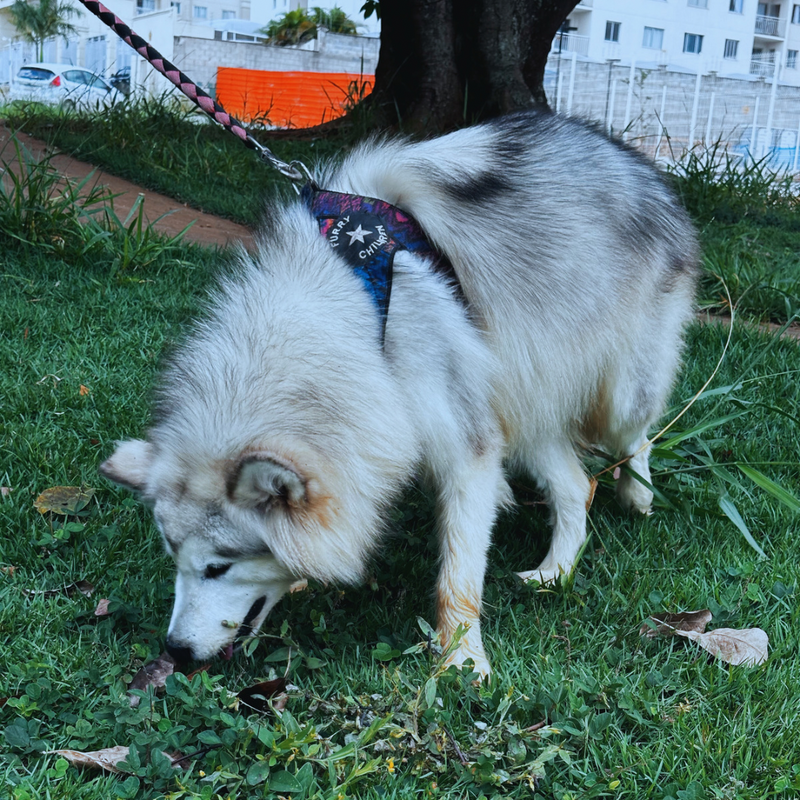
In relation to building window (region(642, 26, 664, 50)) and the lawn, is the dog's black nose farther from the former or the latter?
building window (region(642, 26, 664, 50))

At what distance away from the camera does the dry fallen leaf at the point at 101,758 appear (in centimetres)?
199

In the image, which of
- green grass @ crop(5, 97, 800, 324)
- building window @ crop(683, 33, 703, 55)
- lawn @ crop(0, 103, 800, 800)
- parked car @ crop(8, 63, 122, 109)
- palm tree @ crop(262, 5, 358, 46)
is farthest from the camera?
building window @ crop(683, 33, 703, 55)

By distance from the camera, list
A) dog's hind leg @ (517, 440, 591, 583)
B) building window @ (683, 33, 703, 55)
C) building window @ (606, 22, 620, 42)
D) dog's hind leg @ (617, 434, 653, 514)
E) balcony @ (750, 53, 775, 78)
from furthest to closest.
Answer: building window @ (683, 33, 703, 55) < building window @ (606, 22, 620, 42) < balcony @ (750, 53, 775, 78) < dog's hind leg @ (617, 434, 653, 514) < dog's hind leg @ (517, 440, 591, 583)

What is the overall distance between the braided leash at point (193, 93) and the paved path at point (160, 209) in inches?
109

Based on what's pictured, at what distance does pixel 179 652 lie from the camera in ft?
7.51

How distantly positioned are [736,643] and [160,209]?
6027mm

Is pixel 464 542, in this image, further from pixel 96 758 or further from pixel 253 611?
pixel 96 758

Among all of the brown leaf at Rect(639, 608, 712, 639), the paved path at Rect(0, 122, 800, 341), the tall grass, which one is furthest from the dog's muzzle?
the paved path at Rect(0, 122, 800, 341)

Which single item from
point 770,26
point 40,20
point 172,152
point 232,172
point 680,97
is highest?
point 770,26

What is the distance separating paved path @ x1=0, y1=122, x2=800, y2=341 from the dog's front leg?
368 cm

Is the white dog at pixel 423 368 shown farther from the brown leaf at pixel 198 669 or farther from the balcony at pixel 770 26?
the balcony at pixel 770 26

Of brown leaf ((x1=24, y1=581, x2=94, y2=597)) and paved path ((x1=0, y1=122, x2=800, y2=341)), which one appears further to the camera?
paved path ((x1=0, y1=122, x2=800, y2=341))

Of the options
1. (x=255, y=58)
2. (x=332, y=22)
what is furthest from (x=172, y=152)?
(x=332, y=22)

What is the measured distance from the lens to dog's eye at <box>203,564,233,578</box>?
2279 mm
